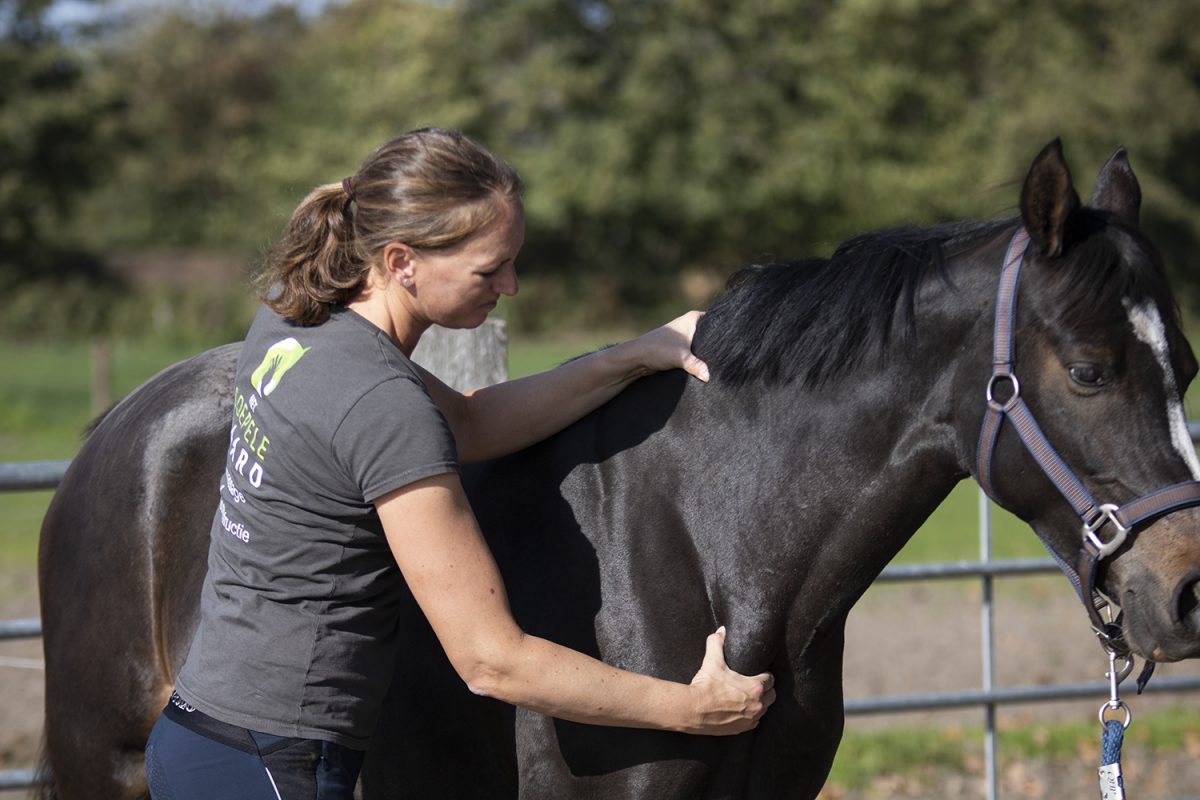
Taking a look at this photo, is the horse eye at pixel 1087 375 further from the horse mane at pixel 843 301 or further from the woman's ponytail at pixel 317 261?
the woman's ponytail at pixel 317 261

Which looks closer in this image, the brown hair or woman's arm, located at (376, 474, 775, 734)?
woman's arm, located at (376, 474, 775, 734)

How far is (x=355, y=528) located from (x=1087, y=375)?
1.20 metres

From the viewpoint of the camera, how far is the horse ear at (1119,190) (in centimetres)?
227

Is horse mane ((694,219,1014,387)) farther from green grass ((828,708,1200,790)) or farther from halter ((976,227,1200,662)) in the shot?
green grass ((828,708,1200,790))

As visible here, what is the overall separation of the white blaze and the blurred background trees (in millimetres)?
26845

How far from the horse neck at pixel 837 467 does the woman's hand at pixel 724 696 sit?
10 centimetres

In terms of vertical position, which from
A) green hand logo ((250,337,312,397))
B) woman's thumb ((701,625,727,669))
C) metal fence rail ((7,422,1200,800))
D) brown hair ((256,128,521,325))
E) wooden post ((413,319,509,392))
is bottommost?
metal fence rail ((7,422,1200,800))

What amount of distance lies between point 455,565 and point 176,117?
4372 cm

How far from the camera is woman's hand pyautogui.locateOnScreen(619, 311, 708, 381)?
2.38 metres

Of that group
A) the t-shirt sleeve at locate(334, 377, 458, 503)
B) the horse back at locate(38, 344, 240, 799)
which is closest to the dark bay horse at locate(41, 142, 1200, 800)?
the t-shirt sleeve at locate(334, 377, 458, 503)

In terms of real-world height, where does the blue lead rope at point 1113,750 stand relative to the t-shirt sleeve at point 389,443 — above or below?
below

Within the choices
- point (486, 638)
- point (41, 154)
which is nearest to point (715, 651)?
point (486, 638)

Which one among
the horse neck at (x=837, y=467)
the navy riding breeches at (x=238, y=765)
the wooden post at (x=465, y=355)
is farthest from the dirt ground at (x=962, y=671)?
the horse neck at (x=837, y=467)

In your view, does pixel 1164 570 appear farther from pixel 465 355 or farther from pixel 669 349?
pixel 465 355
